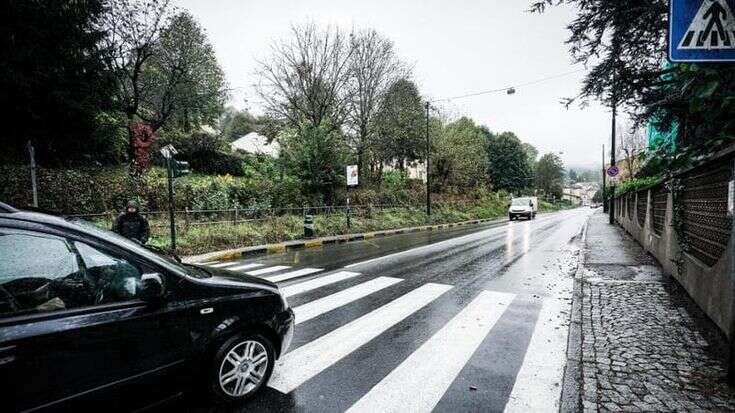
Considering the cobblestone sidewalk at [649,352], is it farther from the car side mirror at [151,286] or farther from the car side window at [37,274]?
the car side window at [37,274]

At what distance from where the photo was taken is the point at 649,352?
12.4 feet

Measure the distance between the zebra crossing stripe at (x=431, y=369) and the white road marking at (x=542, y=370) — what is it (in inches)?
22.6

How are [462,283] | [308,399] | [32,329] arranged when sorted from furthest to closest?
[462,283]
[308,399]
[32,329]

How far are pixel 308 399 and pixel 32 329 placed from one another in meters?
2.02

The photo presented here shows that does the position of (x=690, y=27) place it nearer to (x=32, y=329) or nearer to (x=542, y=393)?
(x=542, y=393)

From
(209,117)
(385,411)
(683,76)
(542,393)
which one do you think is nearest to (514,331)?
(542,393)

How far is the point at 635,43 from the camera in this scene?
845cm

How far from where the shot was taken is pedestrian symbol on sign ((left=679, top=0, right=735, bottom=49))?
294cm

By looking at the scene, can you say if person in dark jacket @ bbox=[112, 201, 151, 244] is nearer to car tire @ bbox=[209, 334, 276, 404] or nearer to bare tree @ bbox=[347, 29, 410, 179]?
car tire @ bbox=[209, 334, 276, 404]

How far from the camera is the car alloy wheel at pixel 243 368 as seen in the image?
2.95 metres

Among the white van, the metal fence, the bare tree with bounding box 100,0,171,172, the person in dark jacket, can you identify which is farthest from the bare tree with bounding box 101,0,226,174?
the white van

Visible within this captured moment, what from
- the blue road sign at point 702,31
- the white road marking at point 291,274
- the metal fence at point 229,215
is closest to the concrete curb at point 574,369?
the blue road sign at point 702,31

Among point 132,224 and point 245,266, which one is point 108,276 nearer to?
point 132,224

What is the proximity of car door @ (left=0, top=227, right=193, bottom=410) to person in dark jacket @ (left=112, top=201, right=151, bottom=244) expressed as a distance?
6444 mm
